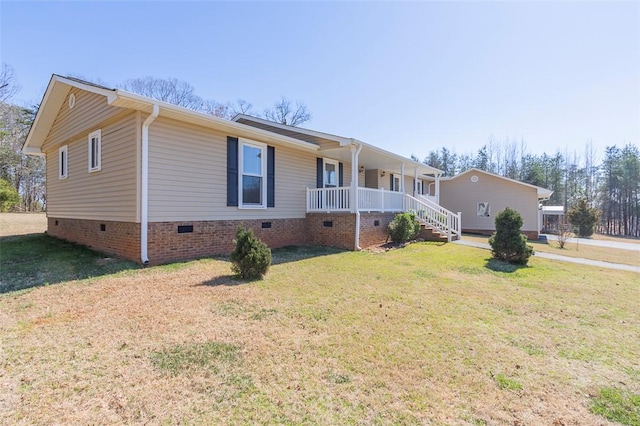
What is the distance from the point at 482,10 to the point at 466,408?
9.85 metres

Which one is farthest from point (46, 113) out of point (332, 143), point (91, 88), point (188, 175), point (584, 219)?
point (584, 219)

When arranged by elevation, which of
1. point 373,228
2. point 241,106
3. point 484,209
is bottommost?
point 373,228

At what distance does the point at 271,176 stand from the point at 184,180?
2.88 metres

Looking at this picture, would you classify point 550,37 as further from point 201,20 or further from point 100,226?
point 100,226

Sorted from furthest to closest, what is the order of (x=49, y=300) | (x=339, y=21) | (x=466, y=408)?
1. (x=339, y=21)
2. (x=49, y=300)
3. (x=466, y=408)

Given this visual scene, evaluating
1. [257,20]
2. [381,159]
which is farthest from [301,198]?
[257,20]

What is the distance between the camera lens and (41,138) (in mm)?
12281

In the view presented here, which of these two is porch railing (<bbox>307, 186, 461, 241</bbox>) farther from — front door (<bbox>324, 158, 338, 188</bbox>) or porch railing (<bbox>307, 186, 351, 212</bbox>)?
front door (<bbox>324, 158, 338, 188</bbox>)

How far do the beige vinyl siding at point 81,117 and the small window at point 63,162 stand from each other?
0.83ft

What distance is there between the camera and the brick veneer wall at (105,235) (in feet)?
24.2

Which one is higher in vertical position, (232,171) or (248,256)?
(232,171)

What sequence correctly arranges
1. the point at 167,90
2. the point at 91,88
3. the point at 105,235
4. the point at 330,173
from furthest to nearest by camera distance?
the point at 167,90, the point at 330,173, the point at 105,235, the point at 91,88

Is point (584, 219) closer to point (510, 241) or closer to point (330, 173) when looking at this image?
point (510, 241)

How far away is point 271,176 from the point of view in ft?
33.2
